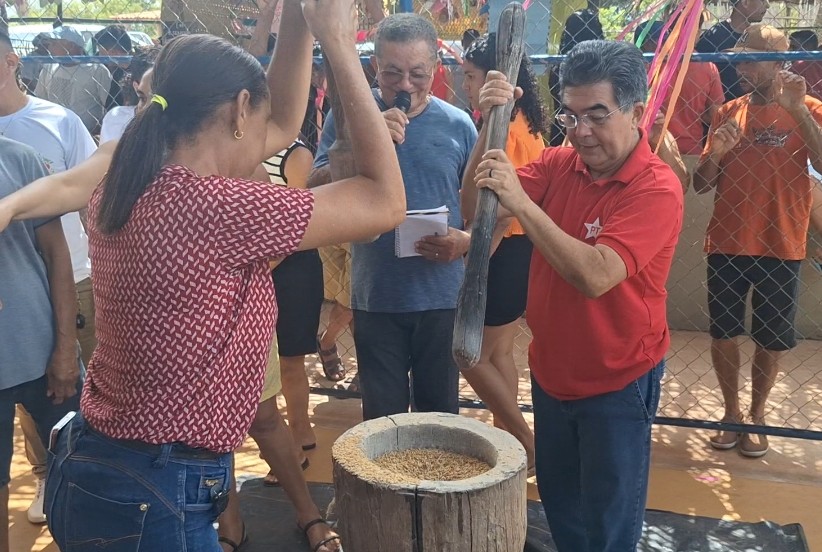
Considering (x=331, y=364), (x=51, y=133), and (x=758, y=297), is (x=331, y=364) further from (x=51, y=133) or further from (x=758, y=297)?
(x=758, y=297)

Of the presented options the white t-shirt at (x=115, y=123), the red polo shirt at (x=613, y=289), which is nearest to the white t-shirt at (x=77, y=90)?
the white t-shirt at (x=115, y=123)

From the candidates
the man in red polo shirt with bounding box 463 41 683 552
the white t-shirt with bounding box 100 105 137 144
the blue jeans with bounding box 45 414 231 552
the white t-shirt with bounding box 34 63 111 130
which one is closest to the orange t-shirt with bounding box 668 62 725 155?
the man in red polo shirt with bounding box 463 41 683 552

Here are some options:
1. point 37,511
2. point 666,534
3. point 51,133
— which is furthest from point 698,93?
point 37,511

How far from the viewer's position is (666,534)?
125 inches

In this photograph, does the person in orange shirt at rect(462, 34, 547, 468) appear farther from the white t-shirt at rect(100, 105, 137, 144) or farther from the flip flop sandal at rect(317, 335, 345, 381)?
the white t-shirt at rect(100, 105, 137, 144)

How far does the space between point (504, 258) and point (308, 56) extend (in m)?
1.85

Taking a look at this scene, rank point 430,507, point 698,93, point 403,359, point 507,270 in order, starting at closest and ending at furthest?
1. point 430,507
2. point 403,359
3. point 507,270
4. point 698,93

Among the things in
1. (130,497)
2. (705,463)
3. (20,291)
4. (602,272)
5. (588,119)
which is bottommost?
(705,463)

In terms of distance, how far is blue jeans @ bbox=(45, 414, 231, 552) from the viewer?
1.53 meters

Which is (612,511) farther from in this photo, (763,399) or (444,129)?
(763,399)

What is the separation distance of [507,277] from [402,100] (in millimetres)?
992

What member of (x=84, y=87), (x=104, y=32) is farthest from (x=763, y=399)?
(x=104, y=32)

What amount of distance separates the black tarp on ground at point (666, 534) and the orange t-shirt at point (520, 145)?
123 centimetres

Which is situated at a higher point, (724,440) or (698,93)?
(698,93)
